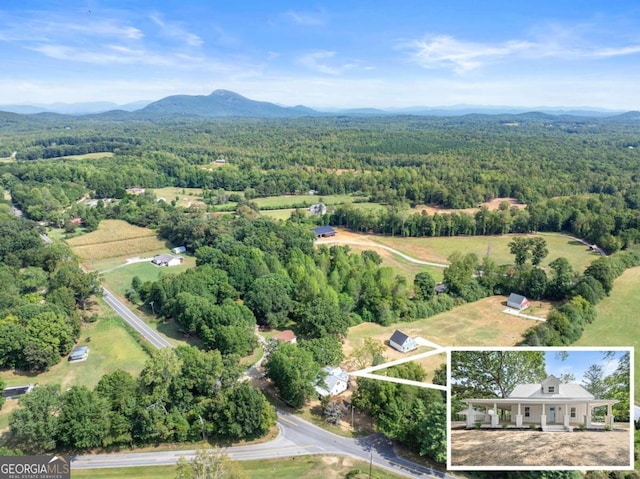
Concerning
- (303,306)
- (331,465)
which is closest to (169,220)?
(303,306)

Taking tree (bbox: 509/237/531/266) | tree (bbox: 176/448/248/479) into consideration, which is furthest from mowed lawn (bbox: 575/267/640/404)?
tree (bbox: 176/448/248/479)

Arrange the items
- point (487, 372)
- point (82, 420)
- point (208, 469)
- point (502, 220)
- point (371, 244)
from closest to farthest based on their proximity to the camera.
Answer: point (487, 372) → point (208, 469) → point (82, 420) → point (371, 244) → point (502, 220)

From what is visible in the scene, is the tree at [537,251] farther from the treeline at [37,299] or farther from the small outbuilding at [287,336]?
the treeline at [37,299]

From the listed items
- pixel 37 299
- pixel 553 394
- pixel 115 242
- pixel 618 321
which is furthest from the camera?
pixel 115 242

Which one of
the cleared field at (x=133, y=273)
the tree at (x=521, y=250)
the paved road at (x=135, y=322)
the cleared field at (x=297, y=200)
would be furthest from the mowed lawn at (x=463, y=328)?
the cleared field at (x=297, y=200)

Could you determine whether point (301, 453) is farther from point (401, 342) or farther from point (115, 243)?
point (115, 243)

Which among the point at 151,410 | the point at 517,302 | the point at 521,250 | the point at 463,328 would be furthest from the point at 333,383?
the point at 521,250

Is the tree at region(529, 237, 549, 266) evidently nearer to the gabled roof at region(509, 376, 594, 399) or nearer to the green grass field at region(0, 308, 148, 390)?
the green grass field at region(0, 308, 148, 390)
